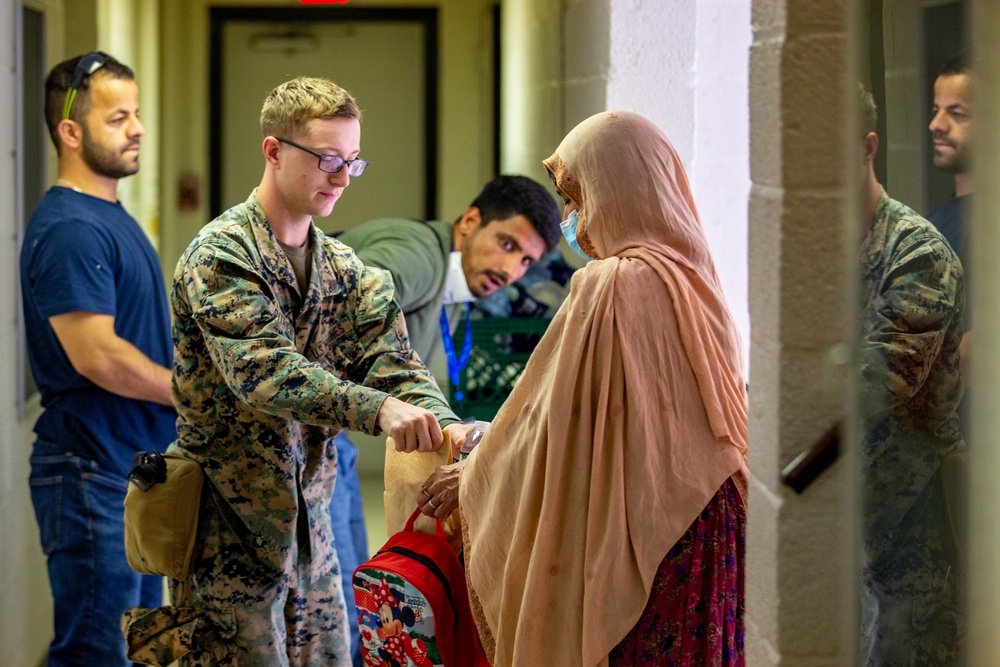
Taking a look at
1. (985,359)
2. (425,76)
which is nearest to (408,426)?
(985,359)

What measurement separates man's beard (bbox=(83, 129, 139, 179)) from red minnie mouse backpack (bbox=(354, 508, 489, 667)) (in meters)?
1.65

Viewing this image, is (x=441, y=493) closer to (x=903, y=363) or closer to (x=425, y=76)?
(x=903, y=363)

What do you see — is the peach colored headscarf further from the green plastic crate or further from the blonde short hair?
the green plastic crate

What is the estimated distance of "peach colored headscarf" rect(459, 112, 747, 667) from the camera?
195 centimetres

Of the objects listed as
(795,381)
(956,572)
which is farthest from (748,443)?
(956,572)

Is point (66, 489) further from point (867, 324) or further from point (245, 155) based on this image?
point (245, 155)

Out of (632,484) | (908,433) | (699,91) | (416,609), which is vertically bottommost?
(416,609)

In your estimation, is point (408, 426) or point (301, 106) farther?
point (301, 106)

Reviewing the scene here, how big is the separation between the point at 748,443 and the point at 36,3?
2820 mm

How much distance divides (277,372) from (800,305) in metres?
1.02

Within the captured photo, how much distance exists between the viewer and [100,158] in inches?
132

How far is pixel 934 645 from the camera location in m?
1.73

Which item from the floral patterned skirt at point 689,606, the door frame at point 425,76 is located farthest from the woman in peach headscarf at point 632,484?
the door frame at point 425,76

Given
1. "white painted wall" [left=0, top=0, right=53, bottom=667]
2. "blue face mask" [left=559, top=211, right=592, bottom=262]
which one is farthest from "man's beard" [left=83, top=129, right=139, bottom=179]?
"blue face mask" [left=559, top=211, right=592, bottom=262]
